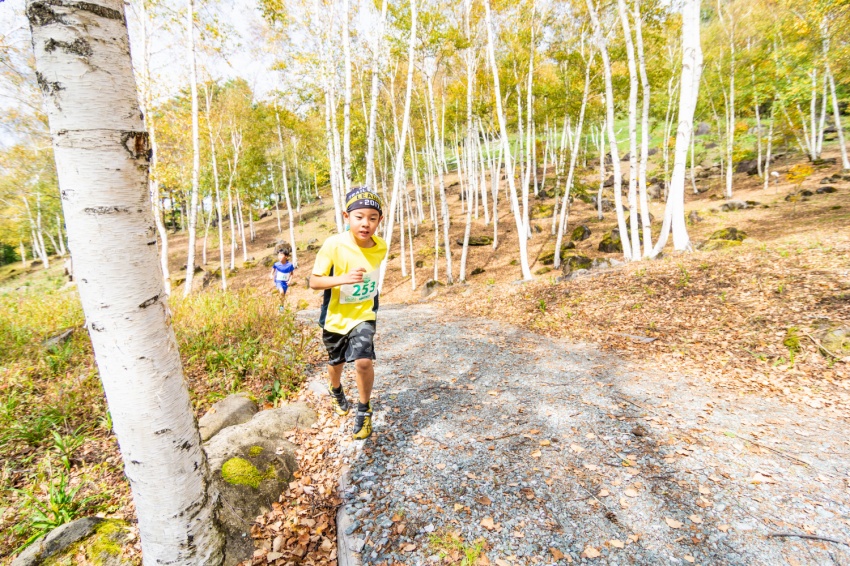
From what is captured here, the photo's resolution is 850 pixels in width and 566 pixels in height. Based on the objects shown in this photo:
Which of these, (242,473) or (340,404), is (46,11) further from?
(340,404)

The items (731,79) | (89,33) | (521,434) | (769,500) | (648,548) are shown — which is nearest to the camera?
(89,33)

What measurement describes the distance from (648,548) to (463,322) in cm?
650

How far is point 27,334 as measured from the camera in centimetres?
511

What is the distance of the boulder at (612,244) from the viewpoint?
50.8 ft

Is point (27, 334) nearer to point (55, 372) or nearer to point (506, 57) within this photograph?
point (55, 372)

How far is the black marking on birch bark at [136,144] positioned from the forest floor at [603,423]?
2.40 metres

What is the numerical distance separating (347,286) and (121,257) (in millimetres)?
1704

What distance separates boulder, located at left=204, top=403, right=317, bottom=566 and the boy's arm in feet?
4.57

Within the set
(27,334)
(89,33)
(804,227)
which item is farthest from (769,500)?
(804,227)

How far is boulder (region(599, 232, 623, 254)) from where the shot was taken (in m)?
15.5

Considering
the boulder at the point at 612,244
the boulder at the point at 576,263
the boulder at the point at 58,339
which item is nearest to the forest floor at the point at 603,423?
the boulder at the point at 58,339

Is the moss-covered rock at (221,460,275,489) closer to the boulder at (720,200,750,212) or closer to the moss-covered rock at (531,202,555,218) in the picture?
the moss-covered rock at (531,202,555,218)

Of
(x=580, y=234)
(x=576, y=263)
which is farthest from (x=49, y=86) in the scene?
(x=580, y=234)

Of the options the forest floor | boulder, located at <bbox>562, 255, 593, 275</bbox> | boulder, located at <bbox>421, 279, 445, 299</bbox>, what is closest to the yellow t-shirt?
Result: the forest floor
